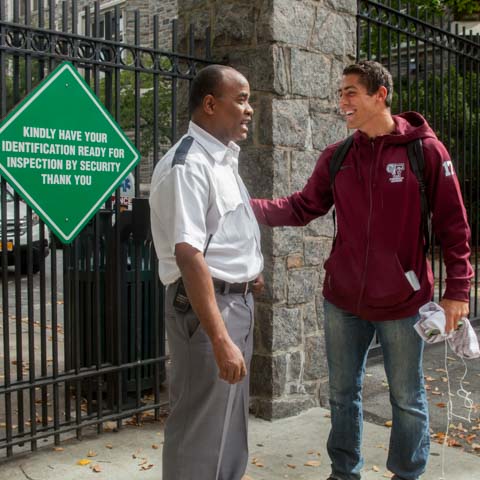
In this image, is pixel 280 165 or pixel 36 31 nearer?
pixel 36 31

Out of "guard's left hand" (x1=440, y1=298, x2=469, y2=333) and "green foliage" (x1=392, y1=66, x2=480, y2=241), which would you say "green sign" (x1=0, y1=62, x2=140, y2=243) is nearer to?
"guard's left hand" (x1=440, y1=298, x2=469, y2=333)

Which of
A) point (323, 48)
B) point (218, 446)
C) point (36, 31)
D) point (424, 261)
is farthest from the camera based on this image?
point (323, 48)

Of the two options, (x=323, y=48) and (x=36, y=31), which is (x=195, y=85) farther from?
(x=323, y=48)

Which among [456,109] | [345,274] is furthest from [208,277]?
[456,109]

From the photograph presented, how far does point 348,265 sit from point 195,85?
1142mm

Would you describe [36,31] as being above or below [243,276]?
above

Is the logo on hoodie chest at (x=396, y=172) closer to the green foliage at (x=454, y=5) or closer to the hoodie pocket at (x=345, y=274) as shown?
the hoodie pocket at (x=345, y=274)

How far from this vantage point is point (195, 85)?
115 inches

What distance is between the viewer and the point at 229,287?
2824 mm

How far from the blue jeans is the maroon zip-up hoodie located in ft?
0.34

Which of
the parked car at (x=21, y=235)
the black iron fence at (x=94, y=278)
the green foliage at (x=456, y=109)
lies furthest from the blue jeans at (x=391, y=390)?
the green foliage at (x=456, y=109)

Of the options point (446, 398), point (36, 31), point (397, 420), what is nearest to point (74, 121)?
point (36, 31)

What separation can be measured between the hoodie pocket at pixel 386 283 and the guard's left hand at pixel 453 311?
0.55 feet

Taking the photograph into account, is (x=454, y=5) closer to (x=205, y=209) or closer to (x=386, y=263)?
(x=386, y=263)
